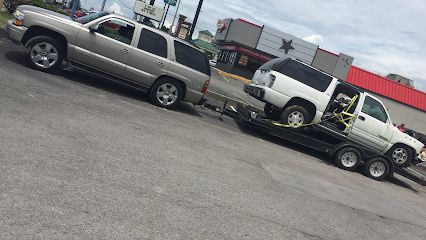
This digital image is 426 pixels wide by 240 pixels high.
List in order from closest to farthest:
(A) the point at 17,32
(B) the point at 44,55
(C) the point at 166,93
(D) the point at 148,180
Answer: (D) the point at 148,180
(A) the point at 17,32
(B) the point at 44,55
(C) the point at 166,93

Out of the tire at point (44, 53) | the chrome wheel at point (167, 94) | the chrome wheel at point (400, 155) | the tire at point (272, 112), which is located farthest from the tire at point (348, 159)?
the tire at point (44, 53)

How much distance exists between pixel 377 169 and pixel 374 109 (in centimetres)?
177

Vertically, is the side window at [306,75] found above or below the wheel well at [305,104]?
above

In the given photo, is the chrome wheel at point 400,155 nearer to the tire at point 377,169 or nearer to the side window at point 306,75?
the tire at point 377,169

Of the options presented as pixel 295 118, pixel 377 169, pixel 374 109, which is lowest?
pixel 377 169

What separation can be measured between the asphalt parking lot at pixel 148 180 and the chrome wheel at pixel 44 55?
33cm

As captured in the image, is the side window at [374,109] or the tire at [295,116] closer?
the tire at [295,116]

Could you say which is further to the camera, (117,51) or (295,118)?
(295,118)

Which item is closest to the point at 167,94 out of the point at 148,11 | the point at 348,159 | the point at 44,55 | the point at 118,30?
the point at 118,30

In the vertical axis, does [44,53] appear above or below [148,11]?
below

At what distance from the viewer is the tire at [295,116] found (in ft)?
38.6

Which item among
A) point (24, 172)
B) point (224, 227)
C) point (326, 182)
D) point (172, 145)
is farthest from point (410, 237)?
point (24, 172)

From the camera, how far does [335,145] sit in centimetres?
1208

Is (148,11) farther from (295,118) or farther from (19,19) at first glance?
(295,118)
